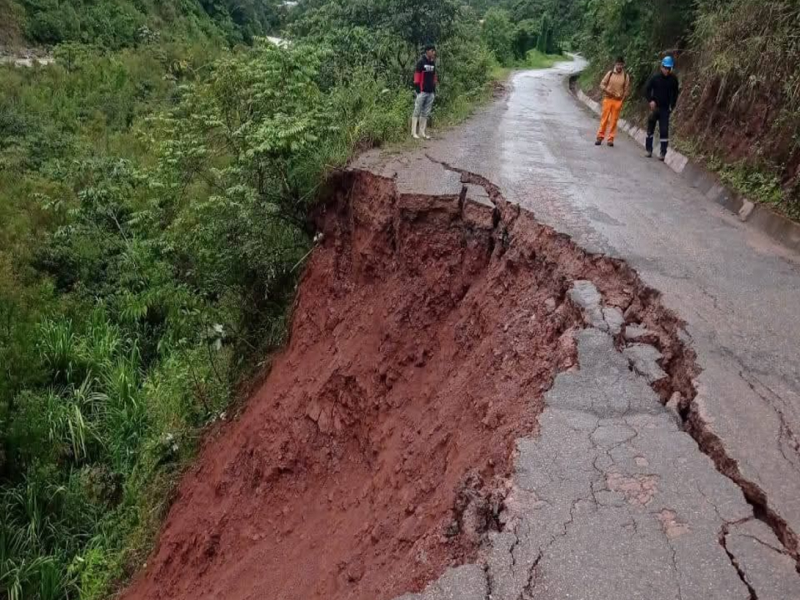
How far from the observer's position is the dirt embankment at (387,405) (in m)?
4.07

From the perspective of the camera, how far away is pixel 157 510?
28.1 feet

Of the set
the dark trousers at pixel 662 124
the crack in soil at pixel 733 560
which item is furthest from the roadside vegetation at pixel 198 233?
the crack in soil at pixel 733 560

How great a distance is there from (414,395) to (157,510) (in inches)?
172

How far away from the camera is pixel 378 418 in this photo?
260 inches

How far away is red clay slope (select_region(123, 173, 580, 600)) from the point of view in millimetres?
4005

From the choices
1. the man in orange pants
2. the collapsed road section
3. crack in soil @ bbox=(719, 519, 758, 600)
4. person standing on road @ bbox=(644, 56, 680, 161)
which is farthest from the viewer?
the man in orange pants

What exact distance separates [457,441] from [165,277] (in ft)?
32.7

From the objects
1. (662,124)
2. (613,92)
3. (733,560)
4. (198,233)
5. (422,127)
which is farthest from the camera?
(613,92)

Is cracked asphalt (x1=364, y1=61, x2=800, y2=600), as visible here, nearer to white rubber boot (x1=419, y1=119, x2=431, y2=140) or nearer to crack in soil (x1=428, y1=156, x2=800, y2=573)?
crack in soil (x1=428, y1=156, x2=800, y2=573)

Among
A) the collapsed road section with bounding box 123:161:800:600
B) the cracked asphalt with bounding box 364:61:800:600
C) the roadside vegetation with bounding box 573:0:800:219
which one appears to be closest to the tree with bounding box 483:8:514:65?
the roadside vegetation with bounding box 573:0:800:219

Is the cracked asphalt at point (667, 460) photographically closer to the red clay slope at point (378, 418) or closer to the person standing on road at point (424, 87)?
the red clay slope at point (378, 418)

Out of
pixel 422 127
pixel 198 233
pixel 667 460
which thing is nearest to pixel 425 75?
pixel 422 127

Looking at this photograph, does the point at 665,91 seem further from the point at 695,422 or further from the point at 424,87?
the point at 695,422

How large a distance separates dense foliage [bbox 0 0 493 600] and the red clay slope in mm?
852
